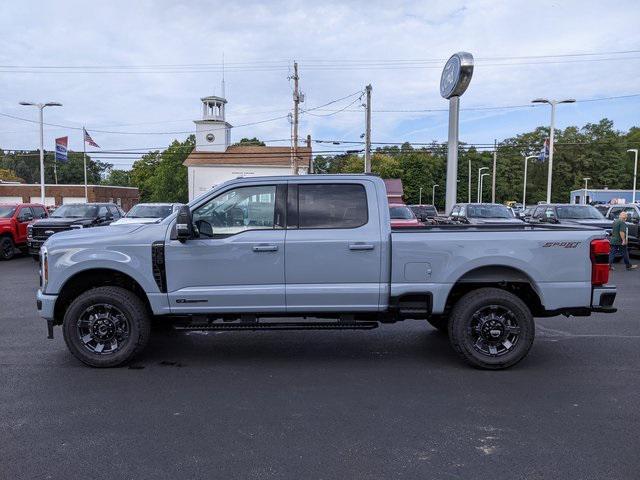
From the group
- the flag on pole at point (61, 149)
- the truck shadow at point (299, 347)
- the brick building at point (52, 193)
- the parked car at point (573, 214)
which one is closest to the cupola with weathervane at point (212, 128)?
the brick building at point (52, 193)

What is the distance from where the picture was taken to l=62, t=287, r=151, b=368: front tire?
18.0ft

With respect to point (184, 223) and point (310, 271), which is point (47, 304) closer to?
point (184, 223)

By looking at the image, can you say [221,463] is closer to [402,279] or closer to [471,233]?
[402,279]

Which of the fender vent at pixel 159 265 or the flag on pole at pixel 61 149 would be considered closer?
the fender vent at pixel 159 265

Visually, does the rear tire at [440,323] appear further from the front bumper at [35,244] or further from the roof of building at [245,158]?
the roof of building at [245,158]

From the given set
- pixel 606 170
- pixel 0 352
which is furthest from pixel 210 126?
Result: pixel 606 170

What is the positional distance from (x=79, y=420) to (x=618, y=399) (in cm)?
471

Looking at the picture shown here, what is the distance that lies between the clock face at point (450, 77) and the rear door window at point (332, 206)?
17.3 m

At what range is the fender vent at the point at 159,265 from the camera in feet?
17.7

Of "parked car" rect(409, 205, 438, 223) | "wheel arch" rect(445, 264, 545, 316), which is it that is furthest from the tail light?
"parked car" rect(409, 205, 438, 223)

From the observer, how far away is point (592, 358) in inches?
238

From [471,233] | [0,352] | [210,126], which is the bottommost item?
[0,352]

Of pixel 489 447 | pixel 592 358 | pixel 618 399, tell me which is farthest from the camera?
pixel 592 358

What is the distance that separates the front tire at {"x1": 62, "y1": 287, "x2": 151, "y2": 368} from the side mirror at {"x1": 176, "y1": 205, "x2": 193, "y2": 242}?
0.97 m
